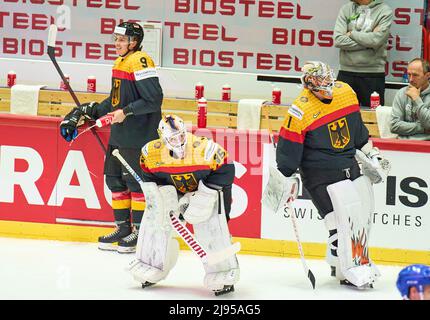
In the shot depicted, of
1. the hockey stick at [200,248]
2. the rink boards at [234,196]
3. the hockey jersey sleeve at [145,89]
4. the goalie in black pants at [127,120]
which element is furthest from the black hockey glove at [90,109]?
the hockey stick at [200,248]

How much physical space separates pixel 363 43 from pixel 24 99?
2881 mm

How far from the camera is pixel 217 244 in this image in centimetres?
855

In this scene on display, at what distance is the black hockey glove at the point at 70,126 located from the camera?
9.70 m

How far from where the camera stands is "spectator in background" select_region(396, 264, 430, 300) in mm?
5953

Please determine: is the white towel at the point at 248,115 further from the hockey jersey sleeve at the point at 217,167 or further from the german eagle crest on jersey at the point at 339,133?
the hockey jersey sleeve at the point at 217,167

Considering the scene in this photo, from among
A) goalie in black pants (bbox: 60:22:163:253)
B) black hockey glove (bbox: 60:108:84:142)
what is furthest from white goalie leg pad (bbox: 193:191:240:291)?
black hockey glove (bbox: 60:108:84:142)

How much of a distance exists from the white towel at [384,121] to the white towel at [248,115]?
96 centimetres

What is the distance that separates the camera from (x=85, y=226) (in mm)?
10094

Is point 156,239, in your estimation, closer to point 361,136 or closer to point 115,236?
point 115,236

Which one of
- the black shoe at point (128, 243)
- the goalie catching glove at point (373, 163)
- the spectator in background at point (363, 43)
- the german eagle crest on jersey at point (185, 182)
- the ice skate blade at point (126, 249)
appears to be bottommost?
the ice skate blade at point (126, 249)

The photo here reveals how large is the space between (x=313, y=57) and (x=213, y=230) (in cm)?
380

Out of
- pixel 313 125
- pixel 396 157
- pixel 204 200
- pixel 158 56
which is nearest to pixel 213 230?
pixel 204 200
